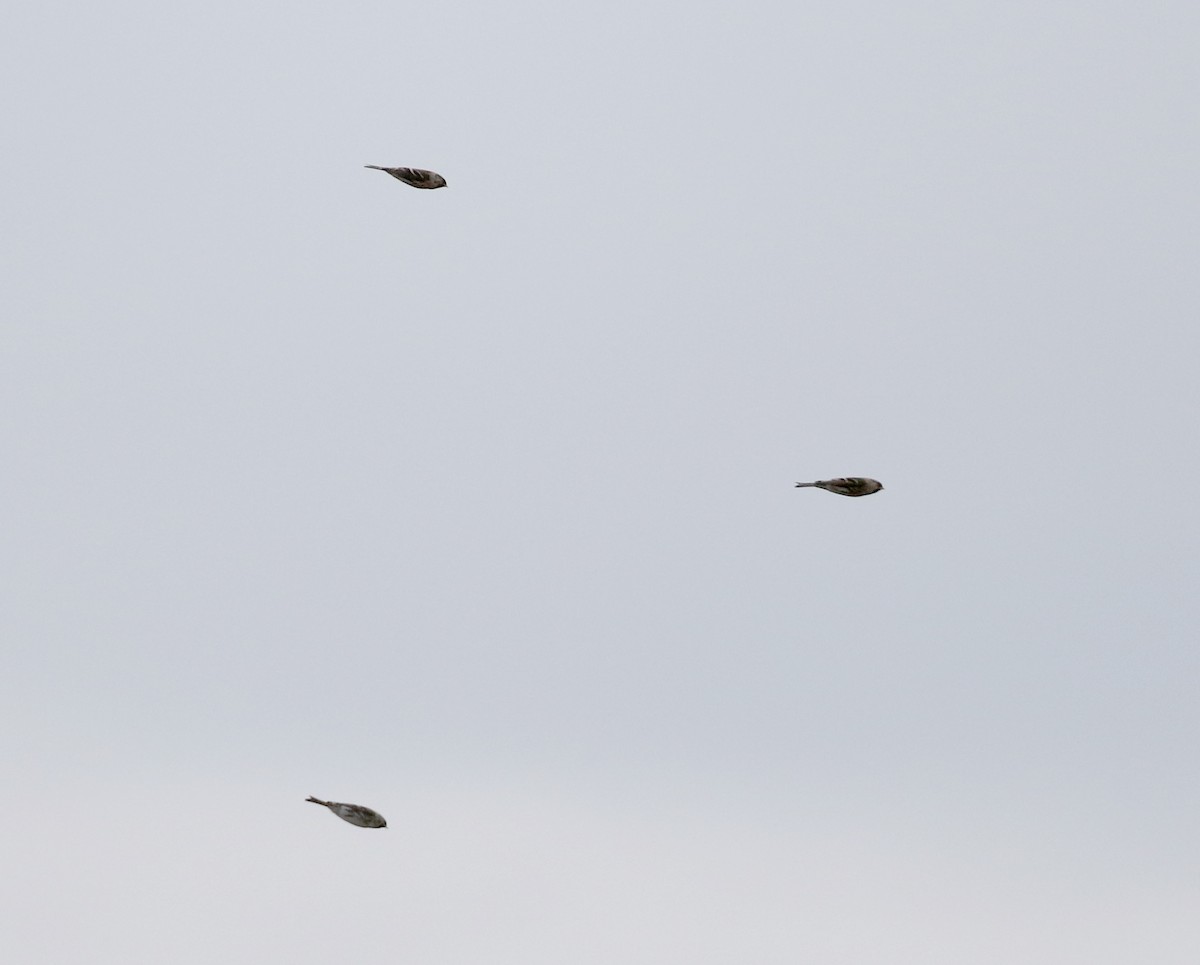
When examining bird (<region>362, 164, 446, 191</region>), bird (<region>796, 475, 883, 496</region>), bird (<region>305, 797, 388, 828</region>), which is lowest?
bird (<region>305, 797, 388, 828</region>)

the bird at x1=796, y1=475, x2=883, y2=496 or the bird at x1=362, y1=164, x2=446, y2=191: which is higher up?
the bird at x1=362, y1=164, x2=446, y2=191

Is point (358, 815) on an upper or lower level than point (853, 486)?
lower

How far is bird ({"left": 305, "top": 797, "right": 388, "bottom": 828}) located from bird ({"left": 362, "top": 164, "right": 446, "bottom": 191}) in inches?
1796

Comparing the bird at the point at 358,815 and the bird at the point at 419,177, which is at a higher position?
the bird at the point at 419,177

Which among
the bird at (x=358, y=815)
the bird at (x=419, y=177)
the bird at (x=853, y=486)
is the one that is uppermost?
the bird at (x=419, y=177)

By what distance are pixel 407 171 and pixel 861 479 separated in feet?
138

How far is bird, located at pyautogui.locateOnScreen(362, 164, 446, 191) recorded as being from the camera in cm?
11862

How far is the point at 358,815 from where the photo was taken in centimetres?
11869

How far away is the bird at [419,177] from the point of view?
389 feet

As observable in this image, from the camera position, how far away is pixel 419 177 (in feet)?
392

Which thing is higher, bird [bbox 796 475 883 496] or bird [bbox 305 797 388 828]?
bird [bbox 796 475 883 496]

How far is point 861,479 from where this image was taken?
125 m

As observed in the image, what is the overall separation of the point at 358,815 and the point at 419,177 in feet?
156

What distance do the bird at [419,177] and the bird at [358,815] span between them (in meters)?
45.6
